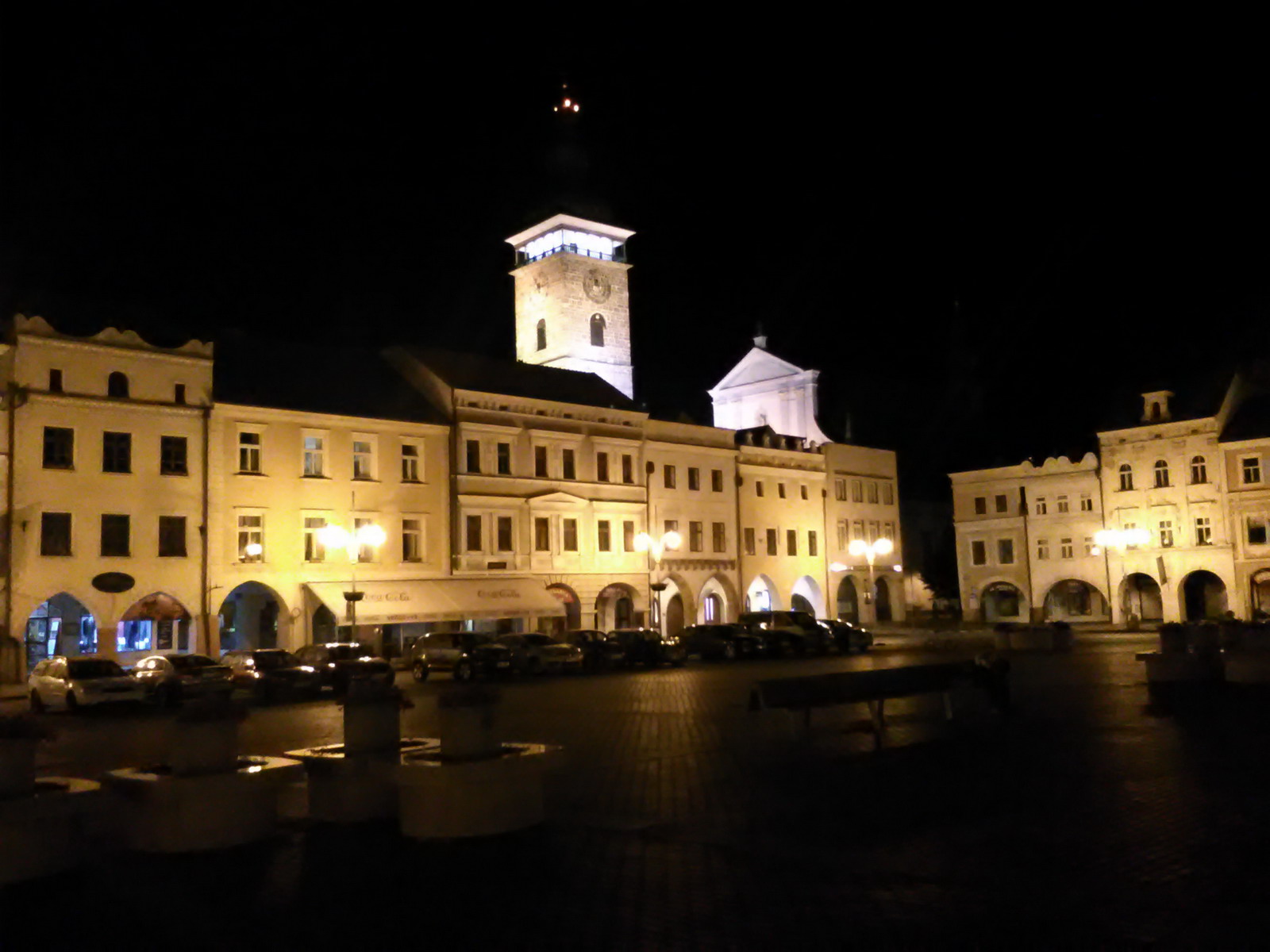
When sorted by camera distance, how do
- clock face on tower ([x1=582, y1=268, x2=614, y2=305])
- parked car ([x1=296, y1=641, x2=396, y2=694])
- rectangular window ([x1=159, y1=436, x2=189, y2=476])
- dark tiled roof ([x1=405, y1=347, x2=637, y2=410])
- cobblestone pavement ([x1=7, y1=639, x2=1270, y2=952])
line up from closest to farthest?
cobblestone pavement ([x1=7, y1=639, x2=1270, y2=952]), parked car ([x1=296, y1=641, x2=396, y2=694]), rectangular window ([x1=159, y1=436, x2=189, y2=476]), dark tiled roof ([x1=405, y1=347, x2=637, y2=410]), clock face on tower ([x1=582, y1=268, x2=614, y2=305])

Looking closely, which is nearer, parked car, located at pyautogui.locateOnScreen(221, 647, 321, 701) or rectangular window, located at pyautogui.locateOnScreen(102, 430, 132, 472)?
parked car, located at pyautogui.locateOnScreen(221, 647, 321, 701)

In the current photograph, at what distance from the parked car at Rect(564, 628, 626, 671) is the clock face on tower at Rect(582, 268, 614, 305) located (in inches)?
1378

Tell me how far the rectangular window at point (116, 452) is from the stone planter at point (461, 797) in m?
30.8

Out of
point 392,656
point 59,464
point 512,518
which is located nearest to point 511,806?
point 59,464

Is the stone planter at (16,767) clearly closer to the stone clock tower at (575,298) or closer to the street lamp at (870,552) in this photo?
the street lamp at (870,552)

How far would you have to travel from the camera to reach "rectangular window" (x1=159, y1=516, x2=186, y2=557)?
38.9 meters

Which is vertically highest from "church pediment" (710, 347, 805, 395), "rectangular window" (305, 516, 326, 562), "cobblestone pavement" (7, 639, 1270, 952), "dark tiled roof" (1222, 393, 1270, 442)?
"church pediment" (710, 347, 805, 395)

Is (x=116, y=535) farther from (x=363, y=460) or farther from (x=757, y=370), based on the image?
(x=757, y=370)

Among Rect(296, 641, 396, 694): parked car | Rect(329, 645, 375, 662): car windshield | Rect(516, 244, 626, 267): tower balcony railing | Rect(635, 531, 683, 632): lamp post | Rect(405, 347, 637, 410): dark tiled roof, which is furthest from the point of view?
Rect(516, 244, 626, 267): tower balcony railing

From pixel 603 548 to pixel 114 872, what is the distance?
43130mm

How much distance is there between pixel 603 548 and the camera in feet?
173

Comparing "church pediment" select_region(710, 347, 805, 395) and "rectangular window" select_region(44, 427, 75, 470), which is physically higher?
"church pediment" select_region(710, 347, 805, 395)

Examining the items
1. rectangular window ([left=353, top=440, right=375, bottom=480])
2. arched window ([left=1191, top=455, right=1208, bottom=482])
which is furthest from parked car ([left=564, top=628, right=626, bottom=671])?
arched window ([left=1191, top=455, right=1208, bottom=482])

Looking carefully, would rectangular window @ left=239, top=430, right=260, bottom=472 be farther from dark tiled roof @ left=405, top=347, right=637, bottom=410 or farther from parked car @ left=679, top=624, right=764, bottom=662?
parked car @ left=679, top=624, right=764, bottom=662
